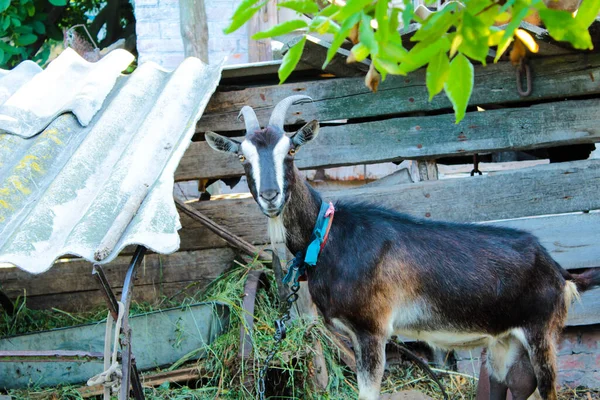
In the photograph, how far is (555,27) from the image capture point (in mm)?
1892

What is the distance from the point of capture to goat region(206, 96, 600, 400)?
4.61m

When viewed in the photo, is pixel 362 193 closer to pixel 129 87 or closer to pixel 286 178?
pixel 286 178

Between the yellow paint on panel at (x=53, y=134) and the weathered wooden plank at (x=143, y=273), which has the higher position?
the yellow paint on panel at (x=53, y=134)

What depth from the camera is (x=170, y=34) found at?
8047 mm

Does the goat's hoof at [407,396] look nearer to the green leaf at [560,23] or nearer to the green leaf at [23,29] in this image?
the green leaf at [560,23]

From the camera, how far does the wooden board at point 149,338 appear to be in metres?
5.44

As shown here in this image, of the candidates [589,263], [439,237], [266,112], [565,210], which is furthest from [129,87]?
[589,263]

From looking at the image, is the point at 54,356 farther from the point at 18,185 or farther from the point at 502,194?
the point at 502,194

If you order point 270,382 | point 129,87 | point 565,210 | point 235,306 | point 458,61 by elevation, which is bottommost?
point 270,382

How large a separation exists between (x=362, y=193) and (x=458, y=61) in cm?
411

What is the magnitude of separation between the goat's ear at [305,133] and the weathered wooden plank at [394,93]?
124 cm

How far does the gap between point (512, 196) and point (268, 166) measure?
2.38 meters

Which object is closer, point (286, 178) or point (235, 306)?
point (286, 178)

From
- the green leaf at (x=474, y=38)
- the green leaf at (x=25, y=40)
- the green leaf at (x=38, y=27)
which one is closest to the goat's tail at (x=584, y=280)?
the green leaf at (x=474, y=38)
